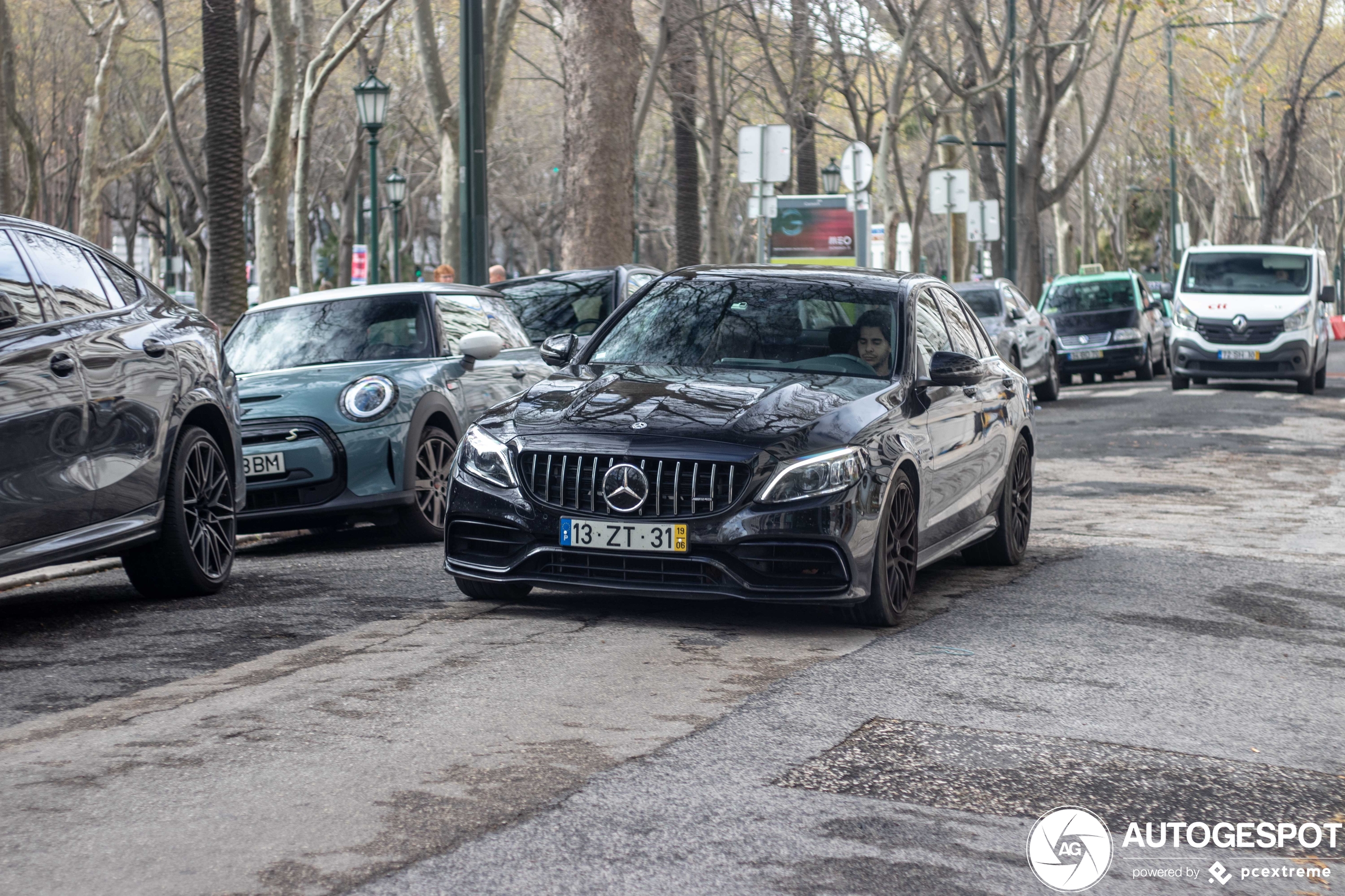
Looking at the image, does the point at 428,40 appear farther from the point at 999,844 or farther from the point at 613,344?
the point at 999,844

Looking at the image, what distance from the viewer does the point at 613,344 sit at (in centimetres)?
811

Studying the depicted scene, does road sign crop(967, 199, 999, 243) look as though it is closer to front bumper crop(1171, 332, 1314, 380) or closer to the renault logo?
front bumper crop(1171, 332, 1314, 380)

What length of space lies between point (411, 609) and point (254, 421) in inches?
106

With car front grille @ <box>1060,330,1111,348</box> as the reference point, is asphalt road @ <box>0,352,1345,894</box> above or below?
below

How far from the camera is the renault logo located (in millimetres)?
6711

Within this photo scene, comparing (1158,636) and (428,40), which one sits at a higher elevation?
(428,40)

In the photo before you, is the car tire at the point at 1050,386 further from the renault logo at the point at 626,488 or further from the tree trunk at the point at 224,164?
the renault logo at the point at 626,488

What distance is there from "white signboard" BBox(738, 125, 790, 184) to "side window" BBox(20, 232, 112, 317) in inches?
574

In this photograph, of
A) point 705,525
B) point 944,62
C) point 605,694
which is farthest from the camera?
point 944,62

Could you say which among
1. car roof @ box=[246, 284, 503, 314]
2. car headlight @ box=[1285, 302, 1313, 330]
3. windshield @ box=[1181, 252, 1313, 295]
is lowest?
car headlight @ box=[1285, 302, 1313, 330]

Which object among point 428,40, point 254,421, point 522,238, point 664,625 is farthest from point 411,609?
point 522,238

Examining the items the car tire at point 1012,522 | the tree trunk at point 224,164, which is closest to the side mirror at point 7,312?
the car tire at point 1012,522

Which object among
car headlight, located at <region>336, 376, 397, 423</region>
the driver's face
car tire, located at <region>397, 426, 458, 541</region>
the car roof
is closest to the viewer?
the driver's face

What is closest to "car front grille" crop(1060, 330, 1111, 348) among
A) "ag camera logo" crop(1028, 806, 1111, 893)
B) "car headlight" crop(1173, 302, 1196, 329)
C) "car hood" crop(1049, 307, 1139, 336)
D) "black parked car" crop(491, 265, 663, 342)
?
"car hood" crop(1049, 307, 1139, 336)
